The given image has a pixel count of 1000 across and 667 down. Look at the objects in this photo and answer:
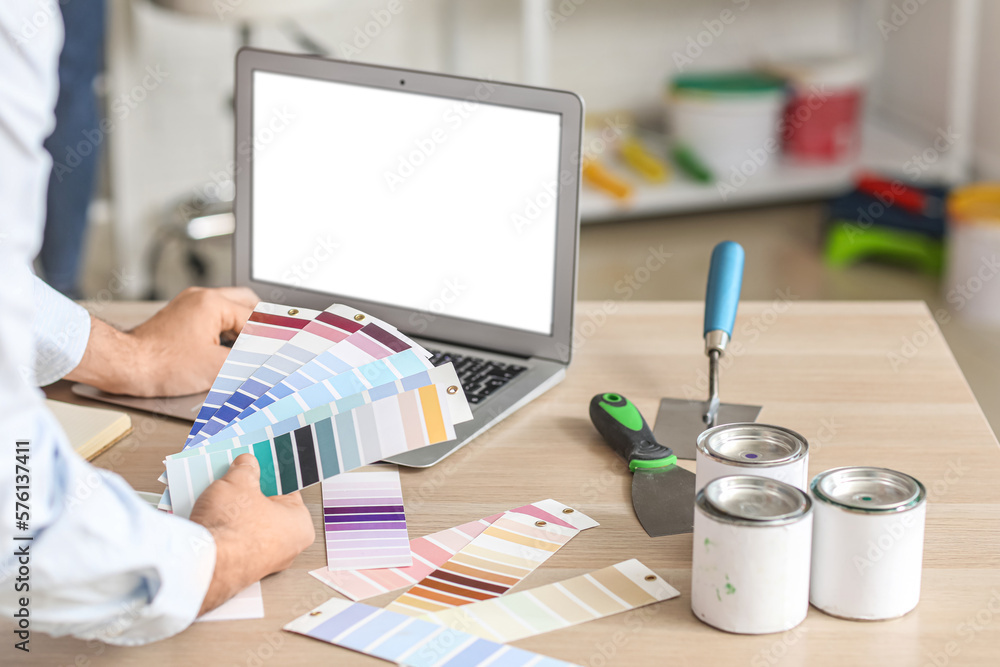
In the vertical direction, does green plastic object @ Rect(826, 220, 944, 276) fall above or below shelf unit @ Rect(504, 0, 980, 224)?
below

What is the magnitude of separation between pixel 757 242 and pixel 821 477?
2471mm

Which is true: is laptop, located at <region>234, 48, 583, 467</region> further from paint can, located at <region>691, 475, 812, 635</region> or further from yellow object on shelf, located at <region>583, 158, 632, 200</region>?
yellow object on shelf, located at <region>583, 158, 632, 200</region>

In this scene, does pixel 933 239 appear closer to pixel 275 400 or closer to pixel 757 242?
pixel 757 242

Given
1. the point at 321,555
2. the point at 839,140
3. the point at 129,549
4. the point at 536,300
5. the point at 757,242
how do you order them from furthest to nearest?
the point at 839,140 < the point at 757,242 < the point at 536,300 < the point at 321,555 < the point at 129,549

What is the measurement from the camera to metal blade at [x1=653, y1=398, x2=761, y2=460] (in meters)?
0.94

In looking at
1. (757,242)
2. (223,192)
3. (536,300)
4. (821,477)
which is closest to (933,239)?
(757,242)

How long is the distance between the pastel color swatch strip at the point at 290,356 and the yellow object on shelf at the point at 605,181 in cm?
230

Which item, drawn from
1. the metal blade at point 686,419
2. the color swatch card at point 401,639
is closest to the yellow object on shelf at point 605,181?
the metal blade at point 686,419

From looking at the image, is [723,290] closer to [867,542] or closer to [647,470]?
[647,470]

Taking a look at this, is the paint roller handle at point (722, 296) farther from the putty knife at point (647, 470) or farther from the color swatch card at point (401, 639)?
the color swatch card at point (401, 639)

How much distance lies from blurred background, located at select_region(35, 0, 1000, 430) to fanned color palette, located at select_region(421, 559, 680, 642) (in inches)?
74.3

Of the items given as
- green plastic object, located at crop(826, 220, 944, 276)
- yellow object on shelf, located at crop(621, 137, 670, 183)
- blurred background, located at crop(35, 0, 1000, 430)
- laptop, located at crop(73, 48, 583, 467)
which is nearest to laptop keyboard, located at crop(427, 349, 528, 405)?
laptop, located at crop(73, 48, 583, 467)

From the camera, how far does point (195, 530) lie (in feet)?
2.31

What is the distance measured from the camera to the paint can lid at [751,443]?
0.74 meters
